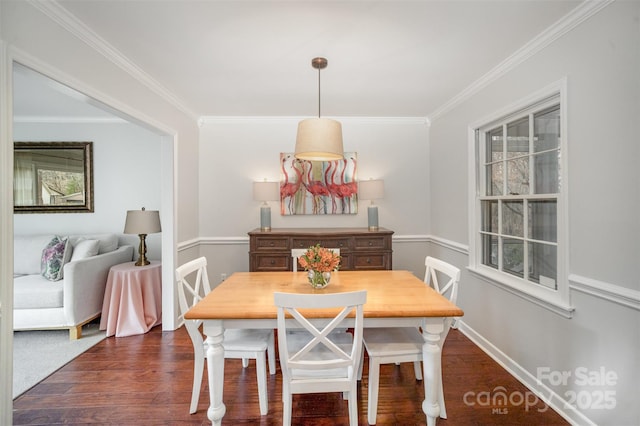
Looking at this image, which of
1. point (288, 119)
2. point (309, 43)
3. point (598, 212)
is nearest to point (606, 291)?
point (598, 212)

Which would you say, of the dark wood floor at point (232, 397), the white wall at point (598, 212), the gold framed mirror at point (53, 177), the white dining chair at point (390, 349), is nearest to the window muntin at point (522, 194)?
the white wall at point (598, 212)

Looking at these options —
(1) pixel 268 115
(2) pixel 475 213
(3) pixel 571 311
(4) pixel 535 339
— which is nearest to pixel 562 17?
(2) pixel 475 213

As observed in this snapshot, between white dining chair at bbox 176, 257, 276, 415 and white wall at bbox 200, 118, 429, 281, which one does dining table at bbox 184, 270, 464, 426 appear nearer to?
white dining chair at bbox 176, 257, 276, 415

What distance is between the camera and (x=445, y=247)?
341 cm

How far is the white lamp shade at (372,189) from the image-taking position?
3650 millimetres

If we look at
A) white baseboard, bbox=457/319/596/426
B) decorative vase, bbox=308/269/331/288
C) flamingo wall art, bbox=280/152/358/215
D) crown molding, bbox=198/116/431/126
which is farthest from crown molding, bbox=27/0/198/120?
white baseboard, bbox=457/319/596/426

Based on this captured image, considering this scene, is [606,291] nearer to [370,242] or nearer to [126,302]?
[370,242]

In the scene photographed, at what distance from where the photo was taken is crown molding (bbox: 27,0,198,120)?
5.46 feet

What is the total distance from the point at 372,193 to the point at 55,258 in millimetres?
3635

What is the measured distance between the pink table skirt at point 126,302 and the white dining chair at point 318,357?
2.24 m

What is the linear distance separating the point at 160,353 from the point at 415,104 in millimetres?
3651

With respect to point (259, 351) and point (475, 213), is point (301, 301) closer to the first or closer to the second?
point (259, 351)

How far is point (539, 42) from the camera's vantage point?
6.46 feet

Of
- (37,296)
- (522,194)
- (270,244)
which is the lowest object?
(37,296)
